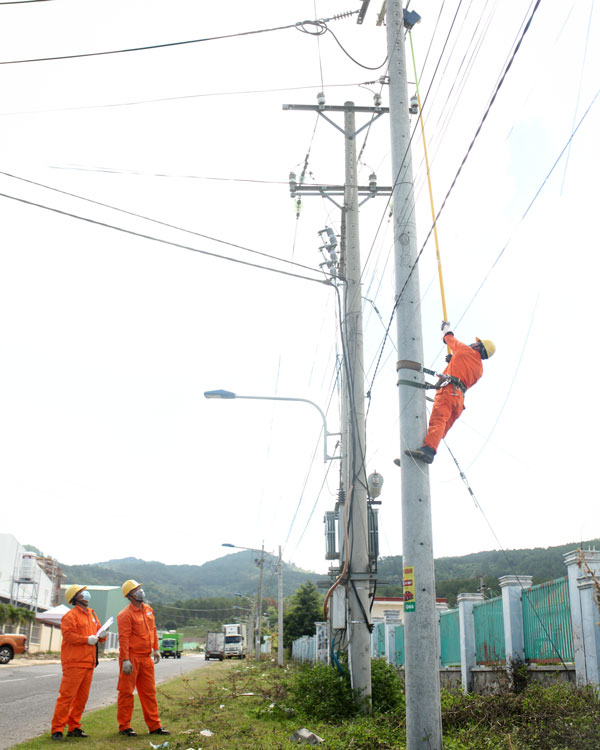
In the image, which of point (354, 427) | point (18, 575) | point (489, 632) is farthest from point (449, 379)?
point (18, 575)

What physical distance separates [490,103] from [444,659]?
12.1 meters

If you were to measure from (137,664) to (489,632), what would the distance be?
594 cm

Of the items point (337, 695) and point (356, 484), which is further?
point (356, 484)

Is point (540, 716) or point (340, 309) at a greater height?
point (340, 309)

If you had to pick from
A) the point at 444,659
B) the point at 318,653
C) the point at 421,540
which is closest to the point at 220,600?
the point at 318,653

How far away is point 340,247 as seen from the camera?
1368 centimetres

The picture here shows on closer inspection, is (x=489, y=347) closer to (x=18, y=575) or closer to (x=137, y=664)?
(x=137, y=664)

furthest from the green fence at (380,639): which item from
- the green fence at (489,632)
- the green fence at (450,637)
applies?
the green fence at (489,632)

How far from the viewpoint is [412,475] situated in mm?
6414

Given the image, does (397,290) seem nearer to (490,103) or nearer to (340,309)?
(490,103)

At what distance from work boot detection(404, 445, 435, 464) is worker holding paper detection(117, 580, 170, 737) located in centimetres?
482

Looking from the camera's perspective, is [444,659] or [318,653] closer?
[444,659]

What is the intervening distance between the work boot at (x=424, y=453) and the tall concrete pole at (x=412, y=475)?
0.05m

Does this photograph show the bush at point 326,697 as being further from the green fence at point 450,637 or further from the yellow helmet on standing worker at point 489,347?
the yellow helmet on standing worker at point 489,347
